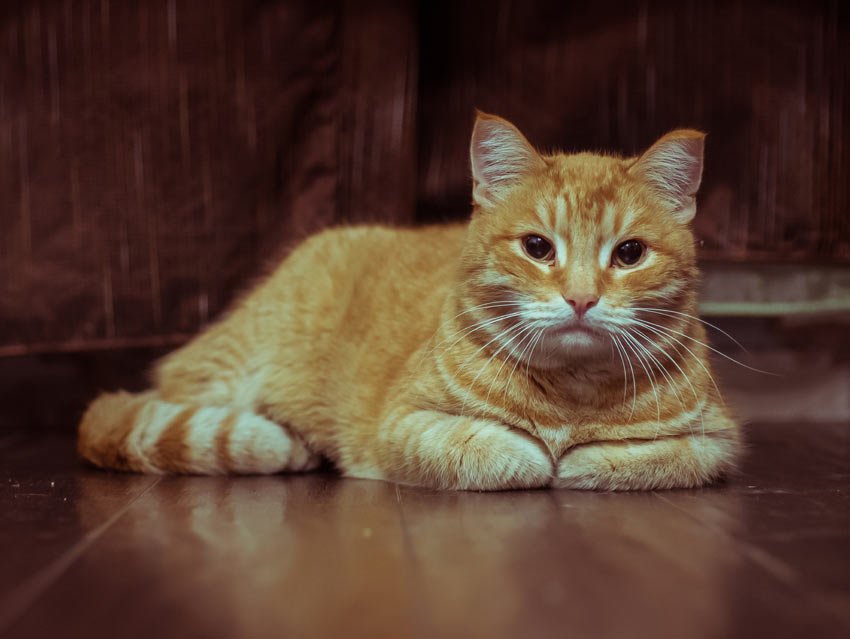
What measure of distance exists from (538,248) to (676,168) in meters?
0.32

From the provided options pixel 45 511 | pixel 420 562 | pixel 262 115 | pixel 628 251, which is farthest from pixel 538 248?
pixel 262 115

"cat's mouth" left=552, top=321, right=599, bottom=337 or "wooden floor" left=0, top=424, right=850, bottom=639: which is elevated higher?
"cat's mouth" left=552, top=321, right=599, bottom=337

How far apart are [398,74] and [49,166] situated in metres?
1.09

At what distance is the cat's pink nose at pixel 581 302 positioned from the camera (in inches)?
50.7

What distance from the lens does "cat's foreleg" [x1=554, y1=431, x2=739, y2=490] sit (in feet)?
4.63

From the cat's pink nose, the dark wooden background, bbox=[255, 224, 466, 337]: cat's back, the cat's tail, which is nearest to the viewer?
the cat's pink nose

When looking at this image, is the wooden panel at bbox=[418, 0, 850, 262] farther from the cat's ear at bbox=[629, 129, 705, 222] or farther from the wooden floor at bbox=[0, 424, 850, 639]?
the wooden floor at bbox=[0, 424, 850, 639]

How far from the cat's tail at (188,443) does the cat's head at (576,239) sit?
1.87 ft

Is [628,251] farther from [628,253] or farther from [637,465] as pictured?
[637,465]

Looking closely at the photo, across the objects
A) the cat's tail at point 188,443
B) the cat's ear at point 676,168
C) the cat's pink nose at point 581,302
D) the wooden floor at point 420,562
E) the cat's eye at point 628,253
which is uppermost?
the cat's ear at point 676,168

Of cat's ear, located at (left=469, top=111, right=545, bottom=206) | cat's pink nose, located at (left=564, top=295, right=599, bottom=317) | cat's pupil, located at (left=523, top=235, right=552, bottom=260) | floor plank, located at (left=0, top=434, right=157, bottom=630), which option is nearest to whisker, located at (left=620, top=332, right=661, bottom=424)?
cat's pink nose, located at (left=564, top=295, right=599, bottom=317)

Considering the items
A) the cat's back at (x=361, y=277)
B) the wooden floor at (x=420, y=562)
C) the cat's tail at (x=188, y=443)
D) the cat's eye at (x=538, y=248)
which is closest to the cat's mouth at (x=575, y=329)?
the cat's eye at (x=538, y=248)

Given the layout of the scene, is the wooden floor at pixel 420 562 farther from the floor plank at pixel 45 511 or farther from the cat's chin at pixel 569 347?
the cat's chin at pixel 569 347

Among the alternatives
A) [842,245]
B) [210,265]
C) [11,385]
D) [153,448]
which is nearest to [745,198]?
[842,245]
